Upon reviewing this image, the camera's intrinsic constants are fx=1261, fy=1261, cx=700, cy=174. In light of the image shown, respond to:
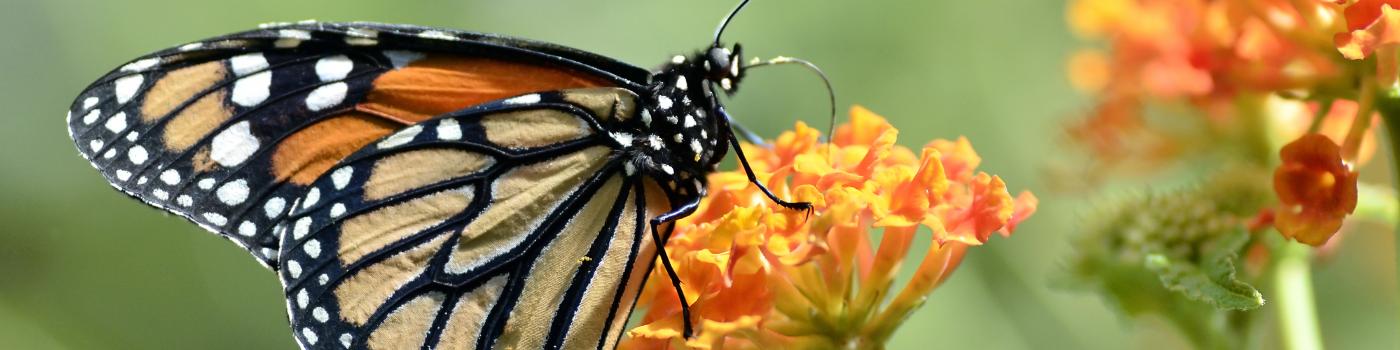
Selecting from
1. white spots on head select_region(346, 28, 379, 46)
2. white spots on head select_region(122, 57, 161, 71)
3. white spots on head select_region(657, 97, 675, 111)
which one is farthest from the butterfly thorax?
white spots on head select_region(122, 57, 161, 71)

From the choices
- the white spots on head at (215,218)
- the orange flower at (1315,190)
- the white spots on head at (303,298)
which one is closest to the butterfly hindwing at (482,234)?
Result: the white spots on head at (303,298)

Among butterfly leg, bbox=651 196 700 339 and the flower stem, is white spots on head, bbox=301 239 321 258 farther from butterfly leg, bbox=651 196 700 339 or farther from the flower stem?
the flower stem

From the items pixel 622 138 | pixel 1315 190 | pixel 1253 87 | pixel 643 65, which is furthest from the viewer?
pixel 643 65

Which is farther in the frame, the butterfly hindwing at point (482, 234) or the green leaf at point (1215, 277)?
the butterfly hindwing at point (482, 234)

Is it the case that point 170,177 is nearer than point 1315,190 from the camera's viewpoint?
No

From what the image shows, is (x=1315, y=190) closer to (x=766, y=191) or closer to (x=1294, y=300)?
(x=1294, y=300)

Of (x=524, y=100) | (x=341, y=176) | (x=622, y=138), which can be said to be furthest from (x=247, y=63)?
(x=622, y=138)

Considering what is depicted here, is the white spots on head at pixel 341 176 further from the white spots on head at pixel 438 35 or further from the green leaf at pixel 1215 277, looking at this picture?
the green leaf at pixel 1215 277
